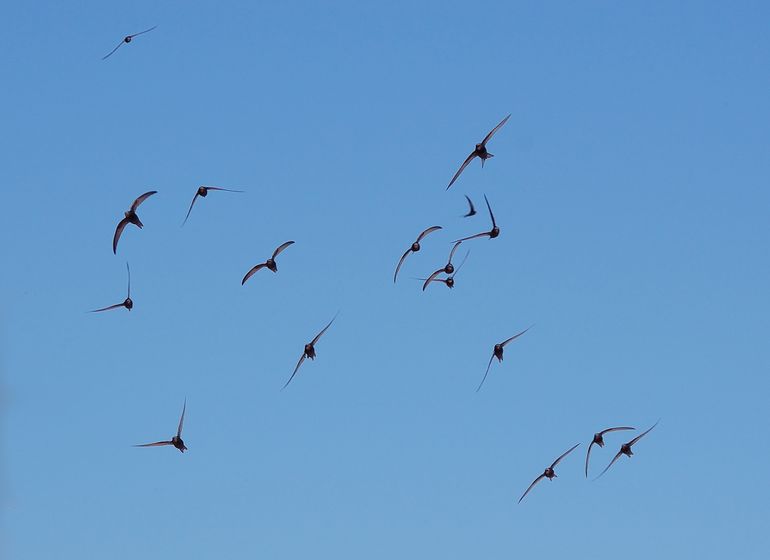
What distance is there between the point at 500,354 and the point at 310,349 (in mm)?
7117

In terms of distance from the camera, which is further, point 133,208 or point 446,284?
point 446,284

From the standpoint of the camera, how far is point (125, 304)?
2318 inches

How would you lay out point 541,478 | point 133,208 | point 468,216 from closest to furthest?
point 468,216 < point 133,208 < point 541,478

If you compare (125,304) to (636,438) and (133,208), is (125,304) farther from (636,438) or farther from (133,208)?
(636,438)

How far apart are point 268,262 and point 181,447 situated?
768 cm

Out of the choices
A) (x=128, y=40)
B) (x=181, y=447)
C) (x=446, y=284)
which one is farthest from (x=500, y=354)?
(x=128, y=40)

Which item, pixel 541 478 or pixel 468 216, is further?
pixel 541 478

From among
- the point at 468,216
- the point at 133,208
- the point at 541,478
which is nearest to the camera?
the point at 468,216

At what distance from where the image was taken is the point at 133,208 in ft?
183

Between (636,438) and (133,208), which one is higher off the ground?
(133,208)

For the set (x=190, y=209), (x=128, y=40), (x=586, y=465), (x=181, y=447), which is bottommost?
(x=586, y=465)

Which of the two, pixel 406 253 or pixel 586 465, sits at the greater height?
pixel 406 253

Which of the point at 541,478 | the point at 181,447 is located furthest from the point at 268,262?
the point at 541,478

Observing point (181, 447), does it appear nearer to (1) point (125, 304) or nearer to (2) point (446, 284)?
(1) point (125, 304)
